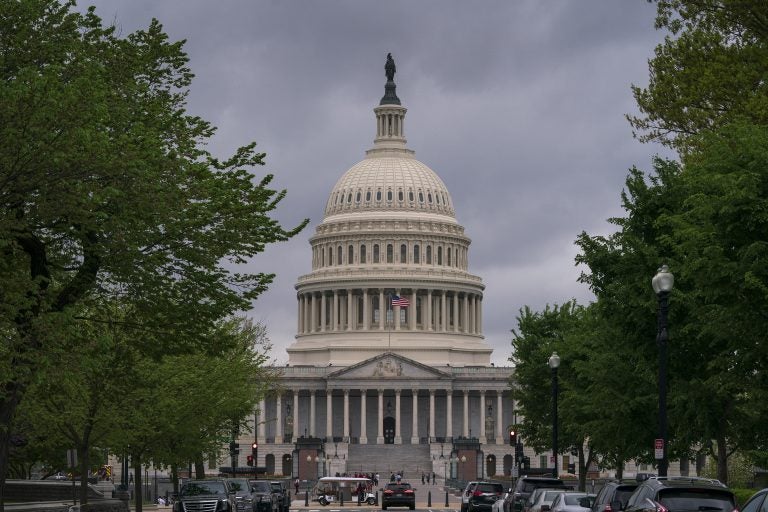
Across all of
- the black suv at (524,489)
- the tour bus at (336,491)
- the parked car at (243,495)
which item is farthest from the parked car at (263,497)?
the tour bus at (336,491)

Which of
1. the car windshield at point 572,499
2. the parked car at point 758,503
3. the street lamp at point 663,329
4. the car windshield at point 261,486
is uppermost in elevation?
the street lamp at point 663,329

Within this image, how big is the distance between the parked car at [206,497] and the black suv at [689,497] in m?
25.3

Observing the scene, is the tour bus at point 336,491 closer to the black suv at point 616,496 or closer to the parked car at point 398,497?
the parked car at point 398,497

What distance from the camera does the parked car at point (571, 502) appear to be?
41281 millimetres

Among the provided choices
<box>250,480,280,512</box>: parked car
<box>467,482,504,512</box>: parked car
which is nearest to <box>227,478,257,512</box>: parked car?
<box>250,480,280,512</box>: parked car

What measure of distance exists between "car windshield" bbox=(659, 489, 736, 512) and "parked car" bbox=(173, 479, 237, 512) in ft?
85.2

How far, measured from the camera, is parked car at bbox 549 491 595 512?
41.3 m

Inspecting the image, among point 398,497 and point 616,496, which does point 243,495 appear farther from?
point 398,497

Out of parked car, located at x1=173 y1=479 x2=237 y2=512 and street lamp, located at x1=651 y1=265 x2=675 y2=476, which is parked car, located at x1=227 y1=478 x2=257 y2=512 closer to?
parked car, located at x1=173 y1=479 x2=237 y2=512

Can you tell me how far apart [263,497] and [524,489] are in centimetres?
1630

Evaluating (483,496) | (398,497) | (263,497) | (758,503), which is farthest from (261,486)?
(758,503)

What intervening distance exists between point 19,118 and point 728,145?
18.5m

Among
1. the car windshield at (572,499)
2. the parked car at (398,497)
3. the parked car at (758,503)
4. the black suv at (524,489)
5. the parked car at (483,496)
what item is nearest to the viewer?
the parked car at (758,503)

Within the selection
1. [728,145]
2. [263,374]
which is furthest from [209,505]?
[263,374]
